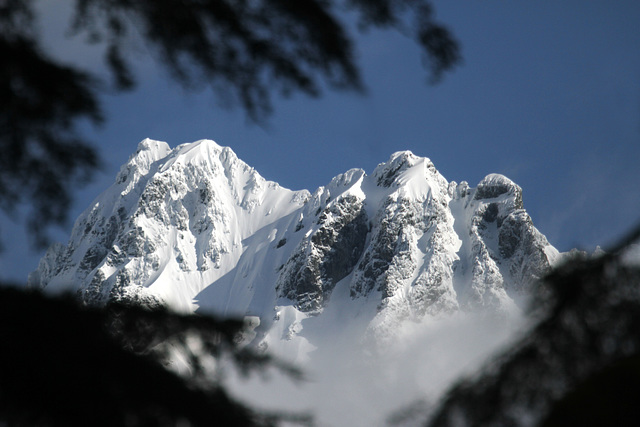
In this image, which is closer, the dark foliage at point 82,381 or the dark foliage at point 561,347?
the dark foliage at point 82,381

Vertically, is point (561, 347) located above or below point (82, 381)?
above

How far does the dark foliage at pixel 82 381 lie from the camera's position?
274 centimetres

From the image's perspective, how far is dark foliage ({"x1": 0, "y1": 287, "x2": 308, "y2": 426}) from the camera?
2.74 m

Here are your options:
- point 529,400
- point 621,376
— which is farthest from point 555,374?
point 621,376

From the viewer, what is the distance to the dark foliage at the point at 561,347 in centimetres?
304

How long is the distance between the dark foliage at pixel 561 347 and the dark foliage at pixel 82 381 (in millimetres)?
988

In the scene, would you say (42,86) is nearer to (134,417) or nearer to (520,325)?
(134,417)

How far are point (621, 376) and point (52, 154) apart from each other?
3129 millimetres

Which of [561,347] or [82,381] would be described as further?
[561,347]

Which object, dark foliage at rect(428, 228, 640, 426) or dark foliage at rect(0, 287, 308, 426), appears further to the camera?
dark foliage at rect(428, 228, 640, 426)

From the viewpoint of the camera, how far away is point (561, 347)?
3.08m

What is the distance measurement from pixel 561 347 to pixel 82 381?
224cm

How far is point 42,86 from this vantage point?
3391 millimetres

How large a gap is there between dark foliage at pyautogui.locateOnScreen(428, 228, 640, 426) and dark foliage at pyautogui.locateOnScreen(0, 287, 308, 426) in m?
0.99
